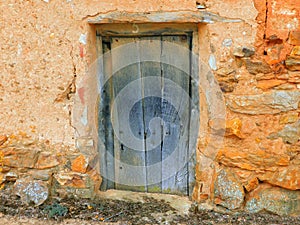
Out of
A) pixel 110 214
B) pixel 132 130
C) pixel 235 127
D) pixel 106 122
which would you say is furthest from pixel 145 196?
pixel 235 127

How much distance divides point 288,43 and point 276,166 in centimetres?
85

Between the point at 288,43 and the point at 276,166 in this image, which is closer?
the point at 288,43

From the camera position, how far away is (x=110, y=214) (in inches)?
108

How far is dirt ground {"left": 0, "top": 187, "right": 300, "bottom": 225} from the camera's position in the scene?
2.64 m

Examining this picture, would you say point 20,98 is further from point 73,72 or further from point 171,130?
point 171,130

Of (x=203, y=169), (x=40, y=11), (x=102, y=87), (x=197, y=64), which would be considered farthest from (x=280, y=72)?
(x=40, y=11)

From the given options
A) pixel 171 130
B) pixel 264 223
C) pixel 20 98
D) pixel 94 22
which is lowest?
pixel 264 223

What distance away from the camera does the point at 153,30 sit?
2721 millimetres

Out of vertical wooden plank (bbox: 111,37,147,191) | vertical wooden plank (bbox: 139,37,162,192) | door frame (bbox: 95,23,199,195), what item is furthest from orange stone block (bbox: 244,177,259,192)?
vertical wooden plank (bbox: 111,37,147,191)

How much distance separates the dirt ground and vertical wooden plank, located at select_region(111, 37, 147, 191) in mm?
246

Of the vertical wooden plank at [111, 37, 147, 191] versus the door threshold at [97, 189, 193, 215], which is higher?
the vertical wooden plank at [111, 37, 147, 191]

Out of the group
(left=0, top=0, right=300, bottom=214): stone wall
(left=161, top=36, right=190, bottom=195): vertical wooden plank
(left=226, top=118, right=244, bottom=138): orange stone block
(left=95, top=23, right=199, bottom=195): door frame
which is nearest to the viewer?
(left=0, top=0, right=300, bottom=214): stone wall

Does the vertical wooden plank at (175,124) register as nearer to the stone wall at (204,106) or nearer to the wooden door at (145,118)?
the wooden door at (145,118)

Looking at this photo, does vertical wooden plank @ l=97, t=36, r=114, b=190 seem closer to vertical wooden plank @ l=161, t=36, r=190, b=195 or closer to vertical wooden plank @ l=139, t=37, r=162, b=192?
vertical wooden plank @ l=139, t=37, r=162, b=192
